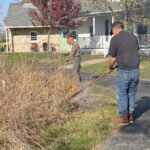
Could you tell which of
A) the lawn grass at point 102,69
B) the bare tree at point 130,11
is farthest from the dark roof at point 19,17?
the lawn grass at point 102,69

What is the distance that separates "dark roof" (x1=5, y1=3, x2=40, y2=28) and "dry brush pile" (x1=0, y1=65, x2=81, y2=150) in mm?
31870

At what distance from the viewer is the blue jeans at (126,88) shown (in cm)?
948

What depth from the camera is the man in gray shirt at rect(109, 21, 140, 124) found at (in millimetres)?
9406

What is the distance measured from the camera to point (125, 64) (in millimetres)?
9445

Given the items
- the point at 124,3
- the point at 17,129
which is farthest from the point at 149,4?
the point at 17,129

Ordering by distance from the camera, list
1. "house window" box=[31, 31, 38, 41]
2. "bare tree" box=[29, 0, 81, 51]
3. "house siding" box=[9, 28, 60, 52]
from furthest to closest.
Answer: "house window" box=[31, 31, 38, 41] < "house siding" box=[9, 28, 60, 52] < "bare tree" box=[29, 0, 81, 51]

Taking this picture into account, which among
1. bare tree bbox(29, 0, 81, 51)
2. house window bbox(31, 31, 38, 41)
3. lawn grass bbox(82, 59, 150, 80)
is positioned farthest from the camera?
house window bbox(31, 31, 38, 41)

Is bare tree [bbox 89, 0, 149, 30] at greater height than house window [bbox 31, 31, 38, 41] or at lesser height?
greater

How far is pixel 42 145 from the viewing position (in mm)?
7848

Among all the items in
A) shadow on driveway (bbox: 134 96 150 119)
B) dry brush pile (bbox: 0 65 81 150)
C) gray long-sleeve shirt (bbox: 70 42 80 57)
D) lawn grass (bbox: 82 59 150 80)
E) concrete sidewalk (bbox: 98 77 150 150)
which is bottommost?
lawn grass (bbox: 82 59 150 80)

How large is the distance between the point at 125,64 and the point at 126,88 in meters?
0.49

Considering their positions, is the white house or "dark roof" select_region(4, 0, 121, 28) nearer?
the white house

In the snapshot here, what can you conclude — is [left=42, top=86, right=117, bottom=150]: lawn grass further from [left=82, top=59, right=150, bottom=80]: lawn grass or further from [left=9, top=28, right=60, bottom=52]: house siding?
[left=9, top=28, right=60, bottom=52]: house siding

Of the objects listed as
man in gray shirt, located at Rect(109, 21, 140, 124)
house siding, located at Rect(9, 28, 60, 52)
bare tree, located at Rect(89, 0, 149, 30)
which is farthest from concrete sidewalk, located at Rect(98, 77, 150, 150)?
house siding, located at Rect(9, 28, 60, 52)
